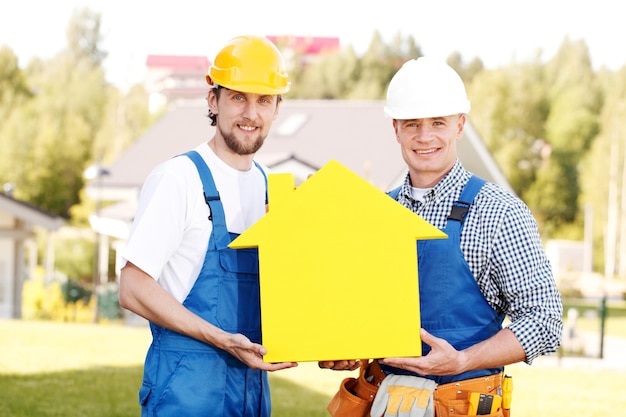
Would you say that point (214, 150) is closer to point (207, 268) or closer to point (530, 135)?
point (207, 268)

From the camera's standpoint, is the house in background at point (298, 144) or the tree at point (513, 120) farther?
the tree at point (513, 120)

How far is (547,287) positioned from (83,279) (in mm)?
37204

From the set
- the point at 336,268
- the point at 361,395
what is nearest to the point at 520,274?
the point at 336,268

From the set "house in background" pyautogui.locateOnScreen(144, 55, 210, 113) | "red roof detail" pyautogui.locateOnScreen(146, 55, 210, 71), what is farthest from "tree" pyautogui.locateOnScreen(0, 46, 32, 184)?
"red roof detail" pyautogui.locateOnScreen(146, 55, 210, 71)

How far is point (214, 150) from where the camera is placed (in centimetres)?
346

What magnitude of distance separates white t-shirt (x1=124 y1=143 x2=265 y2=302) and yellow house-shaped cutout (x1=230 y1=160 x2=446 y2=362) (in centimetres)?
34

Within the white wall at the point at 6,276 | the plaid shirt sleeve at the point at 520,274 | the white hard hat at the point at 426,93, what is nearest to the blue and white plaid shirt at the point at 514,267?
the plaid shirt sleeve at the point at 520,274

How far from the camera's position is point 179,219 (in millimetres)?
3229

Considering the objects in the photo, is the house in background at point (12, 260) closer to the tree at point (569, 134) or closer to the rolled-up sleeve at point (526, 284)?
the rolled-up sleeve at point (526, 284)

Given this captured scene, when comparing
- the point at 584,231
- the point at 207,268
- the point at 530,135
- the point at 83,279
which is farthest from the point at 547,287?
the point at 530,135

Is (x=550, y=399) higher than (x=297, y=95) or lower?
lower

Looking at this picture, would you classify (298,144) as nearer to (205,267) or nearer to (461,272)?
(205,267)

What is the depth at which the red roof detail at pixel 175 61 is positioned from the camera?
353 ft

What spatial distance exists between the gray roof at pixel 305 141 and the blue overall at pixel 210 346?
2218 cm
